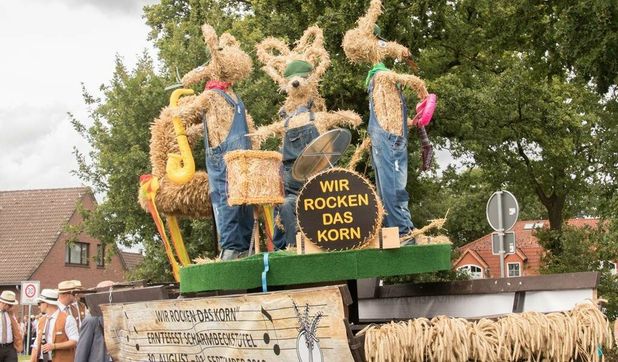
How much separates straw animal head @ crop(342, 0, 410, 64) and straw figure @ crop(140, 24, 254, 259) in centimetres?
102

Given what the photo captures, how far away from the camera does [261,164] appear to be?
665 cm

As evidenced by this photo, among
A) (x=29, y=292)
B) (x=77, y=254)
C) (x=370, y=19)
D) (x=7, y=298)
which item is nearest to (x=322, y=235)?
(x=370, y=19)

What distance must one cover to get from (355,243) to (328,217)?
0.81ft

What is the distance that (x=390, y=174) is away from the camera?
267 inches

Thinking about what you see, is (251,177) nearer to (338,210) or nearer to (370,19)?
(338,210)

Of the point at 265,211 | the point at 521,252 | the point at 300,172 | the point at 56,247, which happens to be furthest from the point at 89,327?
the point at 521,252

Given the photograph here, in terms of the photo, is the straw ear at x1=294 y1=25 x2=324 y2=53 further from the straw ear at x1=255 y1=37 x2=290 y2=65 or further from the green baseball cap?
the green baseball cap

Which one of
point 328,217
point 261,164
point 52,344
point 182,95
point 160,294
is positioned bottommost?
point 52,344

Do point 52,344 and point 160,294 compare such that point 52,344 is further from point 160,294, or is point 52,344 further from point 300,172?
point 300,172

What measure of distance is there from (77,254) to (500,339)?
40217 millimetres

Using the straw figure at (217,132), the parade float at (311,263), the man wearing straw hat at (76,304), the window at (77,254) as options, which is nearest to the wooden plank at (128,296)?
the parade float at (311,263)

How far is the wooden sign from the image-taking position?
5.07 meters

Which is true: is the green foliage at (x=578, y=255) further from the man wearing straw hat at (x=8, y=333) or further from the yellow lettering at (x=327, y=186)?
the yellow lettering at (x=327, y=186)

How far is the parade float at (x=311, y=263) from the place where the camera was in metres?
5.07
